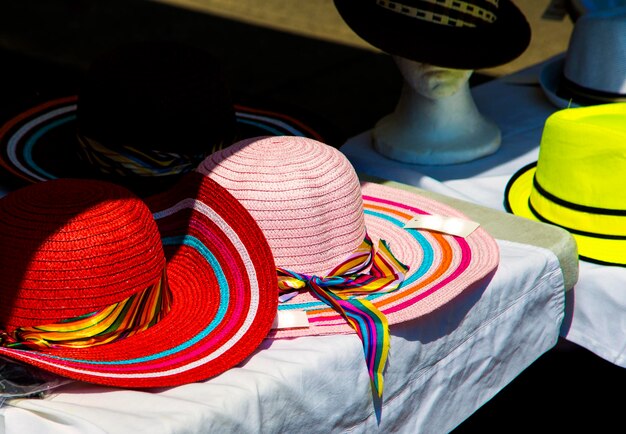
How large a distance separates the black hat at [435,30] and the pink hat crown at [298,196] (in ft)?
1.99

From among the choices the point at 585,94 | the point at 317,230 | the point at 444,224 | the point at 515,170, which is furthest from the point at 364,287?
the point at 585,94

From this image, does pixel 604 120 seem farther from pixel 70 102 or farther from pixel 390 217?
pixel 70 102

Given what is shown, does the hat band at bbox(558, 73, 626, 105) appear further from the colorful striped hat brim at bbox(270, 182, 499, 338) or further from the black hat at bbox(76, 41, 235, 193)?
the black hat at bbox(76, 41, 235, 193)

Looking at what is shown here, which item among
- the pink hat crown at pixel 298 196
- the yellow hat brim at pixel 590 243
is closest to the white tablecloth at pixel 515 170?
the yellow hat brim at pixel 590 243

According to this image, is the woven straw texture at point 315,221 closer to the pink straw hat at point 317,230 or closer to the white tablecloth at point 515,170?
the pink straw hat at point 317,230

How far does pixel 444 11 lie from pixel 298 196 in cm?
81

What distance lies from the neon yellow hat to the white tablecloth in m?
0.05

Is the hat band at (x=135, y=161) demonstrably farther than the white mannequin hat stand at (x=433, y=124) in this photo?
No

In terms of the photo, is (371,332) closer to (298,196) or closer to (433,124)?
(298,196)

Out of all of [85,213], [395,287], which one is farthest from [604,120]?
[85,213]

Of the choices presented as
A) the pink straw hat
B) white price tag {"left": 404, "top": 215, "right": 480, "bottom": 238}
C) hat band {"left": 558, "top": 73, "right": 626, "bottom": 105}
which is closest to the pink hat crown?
the pink straw hat

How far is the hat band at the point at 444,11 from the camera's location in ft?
6.57

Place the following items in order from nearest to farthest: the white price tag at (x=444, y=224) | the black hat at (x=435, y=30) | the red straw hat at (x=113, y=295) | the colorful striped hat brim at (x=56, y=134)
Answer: the red straw hat at (x=113, y=295) < the white price tag at (x=444, y=224) < the colorful striped hat brim at (x=56, y=134) < the black hat at (x=435, y=30)

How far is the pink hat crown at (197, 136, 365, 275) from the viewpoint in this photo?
54.0 inches
